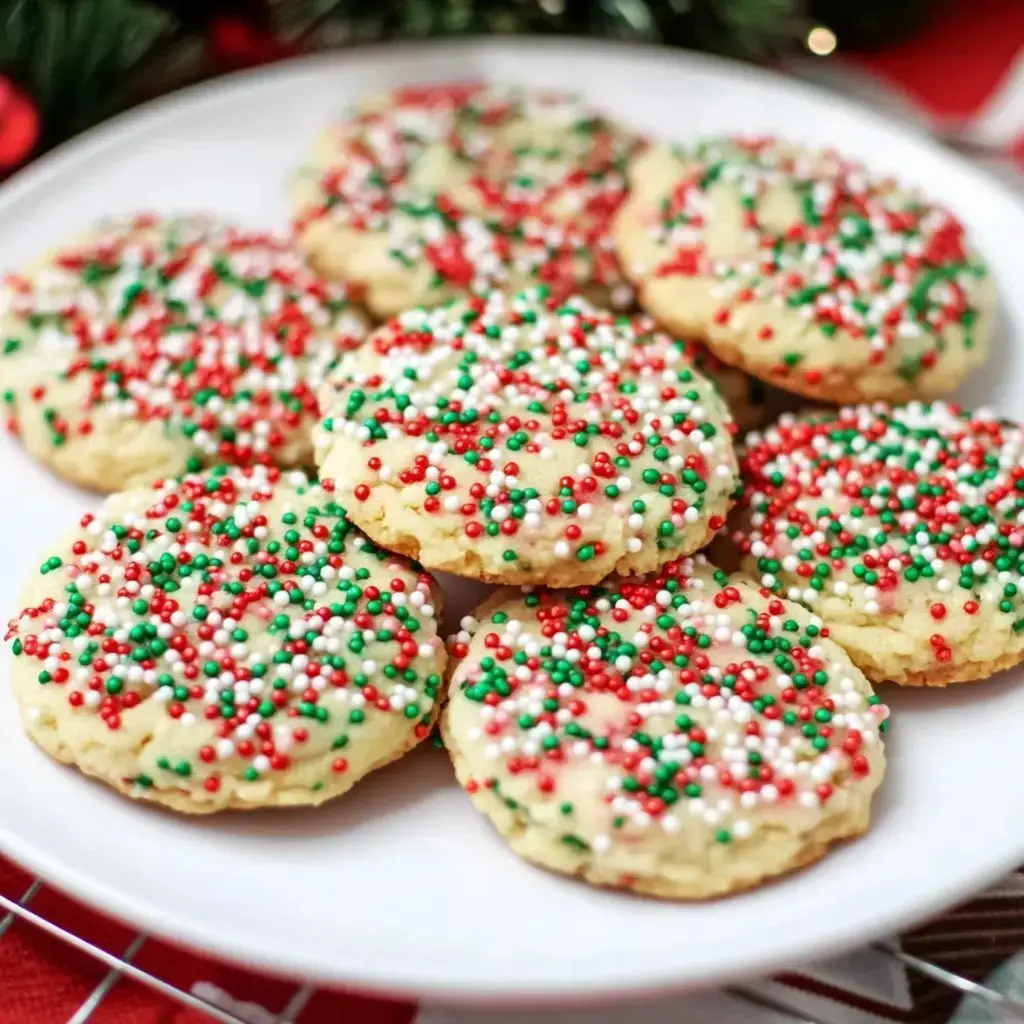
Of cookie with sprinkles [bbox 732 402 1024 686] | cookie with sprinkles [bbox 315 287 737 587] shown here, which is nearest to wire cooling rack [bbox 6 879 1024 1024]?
cookie with sprinkles [bbox 732 402 1024 686]

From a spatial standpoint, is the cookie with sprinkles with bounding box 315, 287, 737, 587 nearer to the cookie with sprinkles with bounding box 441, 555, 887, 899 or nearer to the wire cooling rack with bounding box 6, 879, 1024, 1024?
the cookie with sprinkles with bounding box 441, 555, 887, 899

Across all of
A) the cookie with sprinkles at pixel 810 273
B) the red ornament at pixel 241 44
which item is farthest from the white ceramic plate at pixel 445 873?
the red ornament at pixel 241 44

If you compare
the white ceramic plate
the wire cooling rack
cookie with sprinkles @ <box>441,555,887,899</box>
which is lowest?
the wire cooling rack

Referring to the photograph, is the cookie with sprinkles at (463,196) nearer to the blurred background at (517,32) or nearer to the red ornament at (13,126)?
the blurred background at (517,32)

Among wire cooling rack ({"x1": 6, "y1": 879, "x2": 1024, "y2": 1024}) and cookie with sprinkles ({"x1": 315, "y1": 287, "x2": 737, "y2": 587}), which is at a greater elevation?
cookie with sprinkles ({"x1": 315, "y1": 287, "x2": 737, "y2": 587})

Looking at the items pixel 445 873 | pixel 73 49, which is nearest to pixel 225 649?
pixel 445 873
